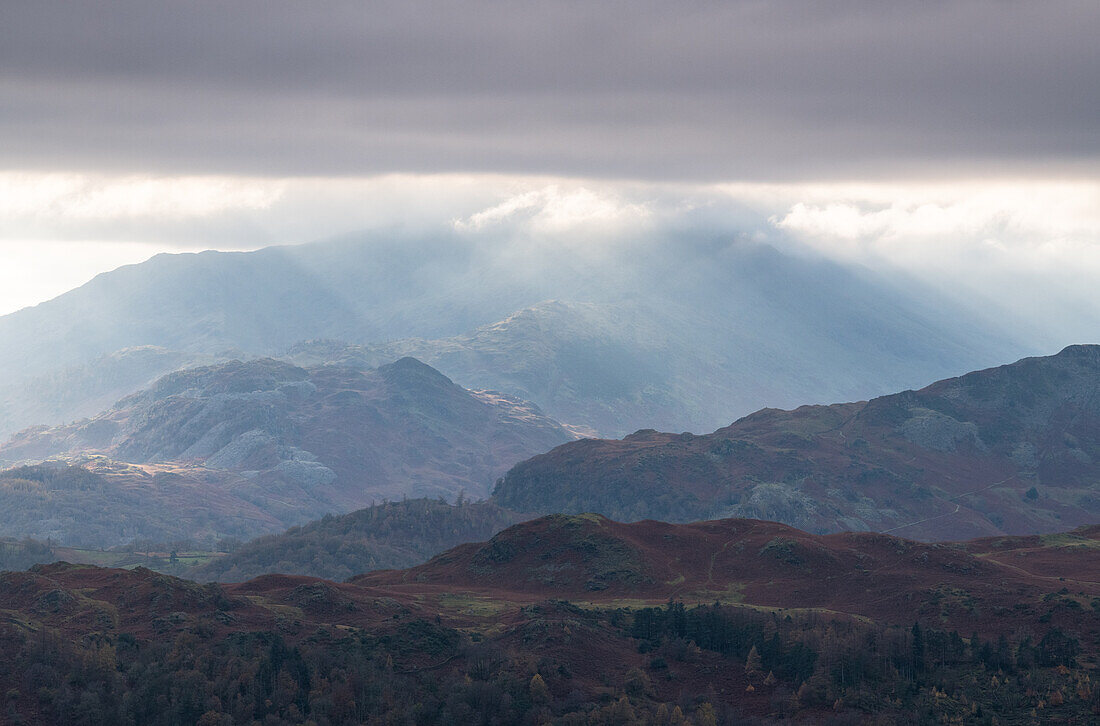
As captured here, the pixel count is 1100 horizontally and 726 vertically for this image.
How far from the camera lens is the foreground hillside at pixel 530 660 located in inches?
5792

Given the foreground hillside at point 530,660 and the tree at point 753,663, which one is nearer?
the foreground hillside at point 530,660

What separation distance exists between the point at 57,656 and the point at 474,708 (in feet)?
183

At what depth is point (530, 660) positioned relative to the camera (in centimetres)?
16350

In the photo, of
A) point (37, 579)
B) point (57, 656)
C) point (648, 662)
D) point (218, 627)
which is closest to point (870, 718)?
point (648, 662)

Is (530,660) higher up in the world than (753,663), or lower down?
higher up

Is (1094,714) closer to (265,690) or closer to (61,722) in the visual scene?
(265,690)

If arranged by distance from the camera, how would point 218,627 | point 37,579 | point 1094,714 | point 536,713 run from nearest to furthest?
point 1094,714
point 536,713
point 218,627
point 37,579

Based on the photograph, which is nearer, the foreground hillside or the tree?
the foreground hillside

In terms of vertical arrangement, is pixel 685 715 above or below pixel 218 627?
below

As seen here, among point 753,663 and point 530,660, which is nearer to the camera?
point 530,660

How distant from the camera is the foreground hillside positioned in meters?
147

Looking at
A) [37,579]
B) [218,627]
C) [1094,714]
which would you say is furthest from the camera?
[37,579]

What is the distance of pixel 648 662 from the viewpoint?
174 m

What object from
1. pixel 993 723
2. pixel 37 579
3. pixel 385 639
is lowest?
pixel 993 723
